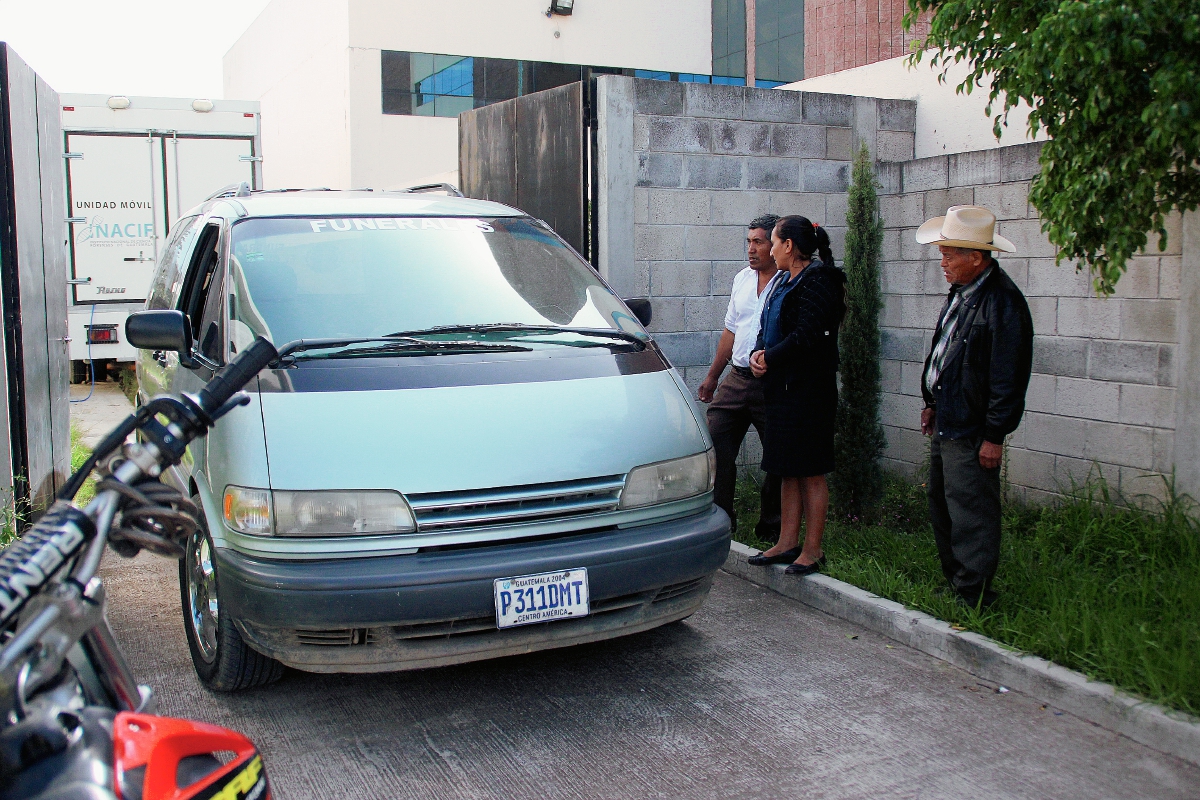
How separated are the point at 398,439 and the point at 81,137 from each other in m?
10.9

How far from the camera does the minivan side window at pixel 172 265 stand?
5469 mm

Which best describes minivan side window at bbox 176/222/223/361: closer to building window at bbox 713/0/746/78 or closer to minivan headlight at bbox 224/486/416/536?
minivan headlight at bbox 224/486/416/536

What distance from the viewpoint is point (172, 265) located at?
19.2 feet

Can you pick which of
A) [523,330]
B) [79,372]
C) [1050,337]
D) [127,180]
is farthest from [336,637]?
[79,372]

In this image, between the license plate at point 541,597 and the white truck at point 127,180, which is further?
the white truck at point 127,180

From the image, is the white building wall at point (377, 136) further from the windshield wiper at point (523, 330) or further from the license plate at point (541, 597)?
the license plate at point (541, 597)

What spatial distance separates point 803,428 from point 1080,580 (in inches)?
56.7

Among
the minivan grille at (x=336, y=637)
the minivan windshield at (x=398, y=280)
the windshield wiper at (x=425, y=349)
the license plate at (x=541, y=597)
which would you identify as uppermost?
the minivan windshield at (x=398, y=280)

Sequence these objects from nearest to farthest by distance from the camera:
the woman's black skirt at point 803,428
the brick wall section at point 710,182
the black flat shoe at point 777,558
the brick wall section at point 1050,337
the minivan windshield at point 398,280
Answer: the minivan windshield at point 398,280
the woman's black skirt at point 803,428
the brick wall section at point 1050,337
the black flat shoe at point 777,558
the brick wall section at point 710,182

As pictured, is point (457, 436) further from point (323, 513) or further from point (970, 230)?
point (970, 230)

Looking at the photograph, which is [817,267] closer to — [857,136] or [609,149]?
[609,149]

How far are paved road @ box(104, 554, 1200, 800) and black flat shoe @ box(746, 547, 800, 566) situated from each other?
26.5 inches

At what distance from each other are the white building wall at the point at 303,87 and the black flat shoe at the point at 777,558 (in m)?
20.4

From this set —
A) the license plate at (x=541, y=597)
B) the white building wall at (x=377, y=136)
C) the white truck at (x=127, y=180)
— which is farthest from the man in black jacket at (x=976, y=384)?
the white building wall at (x=377, y=136)
